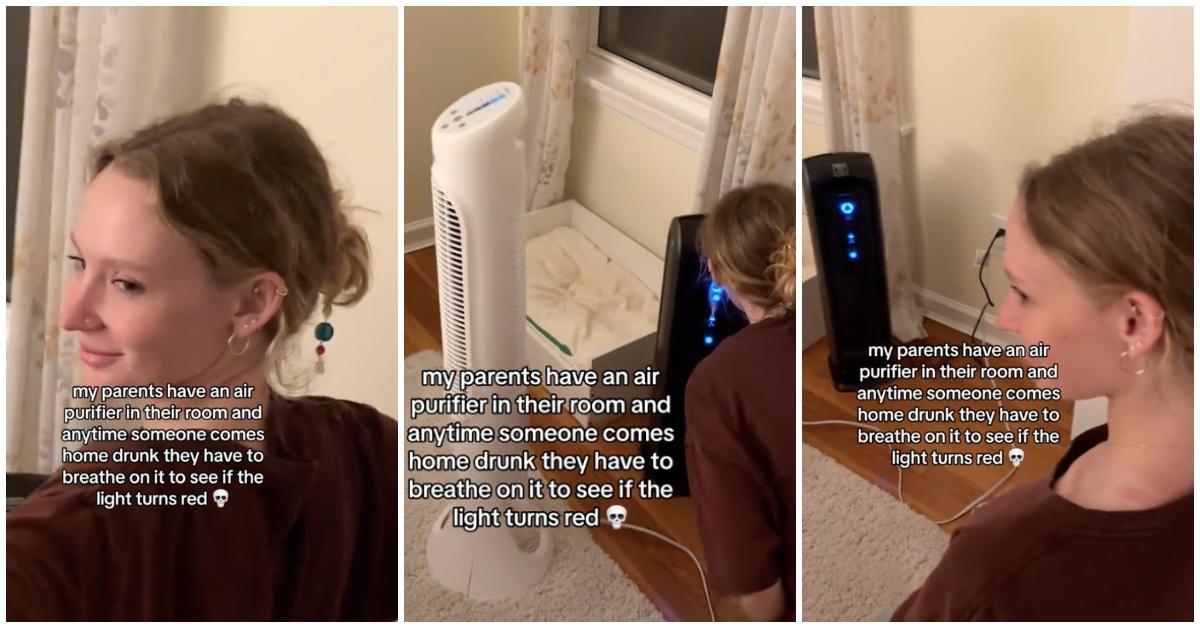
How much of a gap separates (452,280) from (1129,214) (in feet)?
2.12

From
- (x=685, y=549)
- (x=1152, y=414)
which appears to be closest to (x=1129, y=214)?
(x=1152, y=414)

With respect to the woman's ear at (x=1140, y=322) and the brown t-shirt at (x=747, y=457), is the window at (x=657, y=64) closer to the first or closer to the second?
the brown t-shirt at (x=747, y=457)

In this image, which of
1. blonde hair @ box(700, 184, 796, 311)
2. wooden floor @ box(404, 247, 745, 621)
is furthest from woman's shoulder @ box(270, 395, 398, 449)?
blonde hair @ box(700, 184, 796, 311)

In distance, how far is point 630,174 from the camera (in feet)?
3.16

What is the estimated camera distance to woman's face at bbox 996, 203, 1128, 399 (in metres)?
0.88

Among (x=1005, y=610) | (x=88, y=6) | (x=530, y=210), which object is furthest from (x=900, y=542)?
(x=88, y=6)

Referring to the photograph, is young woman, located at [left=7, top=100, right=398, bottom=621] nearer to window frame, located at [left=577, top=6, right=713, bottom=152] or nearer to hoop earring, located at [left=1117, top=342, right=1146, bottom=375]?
window frame, located at [left=577, top=6, right=713, bottom=152]

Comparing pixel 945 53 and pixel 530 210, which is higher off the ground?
pixel 945 53

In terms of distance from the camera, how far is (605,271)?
3.24 ft

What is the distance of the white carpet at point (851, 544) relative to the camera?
1.01 meters

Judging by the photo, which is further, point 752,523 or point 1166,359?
point 752,523

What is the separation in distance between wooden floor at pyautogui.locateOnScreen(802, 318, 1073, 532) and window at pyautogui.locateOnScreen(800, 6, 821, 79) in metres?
0.28

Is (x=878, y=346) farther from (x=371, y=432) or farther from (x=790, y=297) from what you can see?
(x=371, y=432)

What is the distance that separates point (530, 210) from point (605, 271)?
0.34 ft
